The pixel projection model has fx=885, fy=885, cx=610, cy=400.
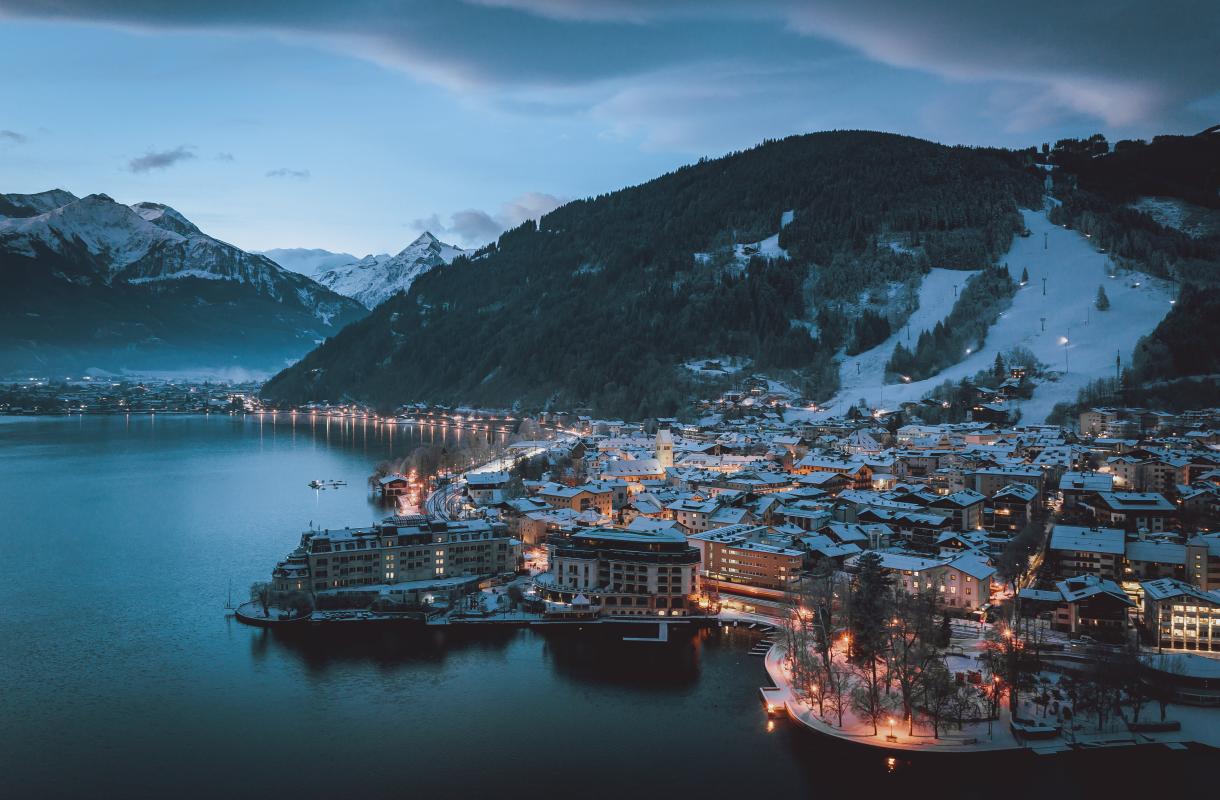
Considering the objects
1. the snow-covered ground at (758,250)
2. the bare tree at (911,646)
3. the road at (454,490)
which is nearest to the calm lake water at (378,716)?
the bare tree at (911,646)

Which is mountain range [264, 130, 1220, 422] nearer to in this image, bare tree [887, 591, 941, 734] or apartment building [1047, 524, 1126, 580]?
apartment building [1047, 524, 1126, 580]

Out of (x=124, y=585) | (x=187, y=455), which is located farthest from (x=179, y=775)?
(x=187, y=455)

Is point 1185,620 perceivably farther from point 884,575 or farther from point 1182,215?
point 1182,215

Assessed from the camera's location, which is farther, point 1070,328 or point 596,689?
point 1070,328

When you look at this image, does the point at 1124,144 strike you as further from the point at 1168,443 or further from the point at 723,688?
the point at 723,688

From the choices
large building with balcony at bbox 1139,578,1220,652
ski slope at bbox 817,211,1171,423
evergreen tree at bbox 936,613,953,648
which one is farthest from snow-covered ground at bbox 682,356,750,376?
large building with balcony at bbox 1139,578,1220,652
